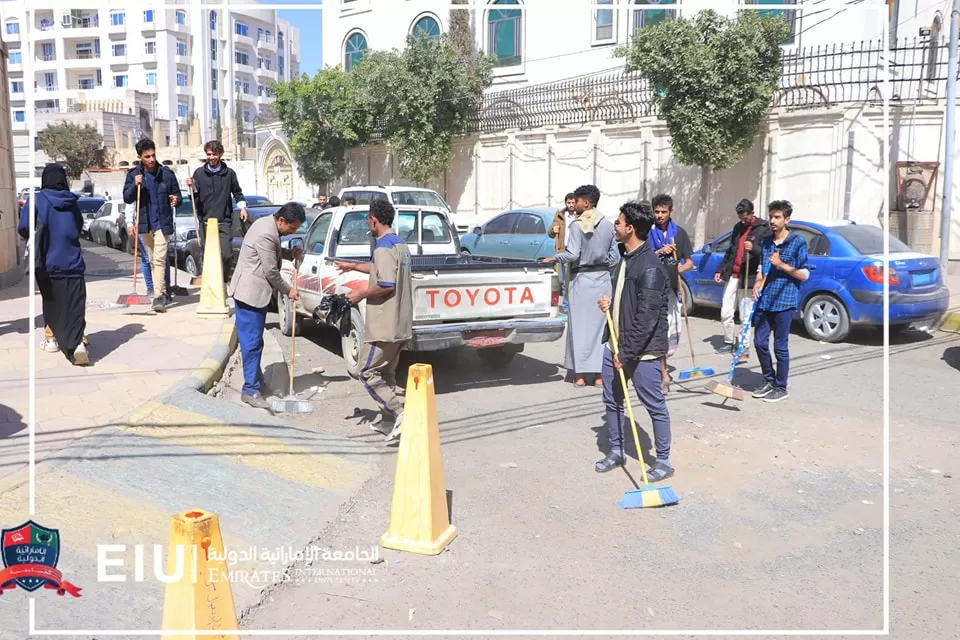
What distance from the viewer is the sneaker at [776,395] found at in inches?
307

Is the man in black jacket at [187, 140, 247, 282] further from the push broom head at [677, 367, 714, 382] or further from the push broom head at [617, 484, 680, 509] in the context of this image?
the push broom head at [617, 484, 680, 509]

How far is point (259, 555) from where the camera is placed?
4512mm

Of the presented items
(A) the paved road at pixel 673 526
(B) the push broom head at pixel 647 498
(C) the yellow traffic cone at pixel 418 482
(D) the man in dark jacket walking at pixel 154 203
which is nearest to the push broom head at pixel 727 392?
(A) the paved road at pixel 673 526

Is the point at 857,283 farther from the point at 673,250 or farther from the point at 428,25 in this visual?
the point at 428,25

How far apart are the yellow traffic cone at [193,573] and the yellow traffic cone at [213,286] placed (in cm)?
764

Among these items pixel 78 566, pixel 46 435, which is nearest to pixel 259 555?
pixel 78 566

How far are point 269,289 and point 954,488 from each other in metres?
5.31

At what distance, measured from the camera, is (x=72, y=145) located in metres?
55.2

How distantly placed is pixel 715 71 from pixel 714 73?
0.21 feet

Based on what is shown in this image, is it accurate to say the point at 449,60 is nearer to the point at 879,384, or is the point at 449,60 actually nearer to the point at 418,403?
the point at 879,384

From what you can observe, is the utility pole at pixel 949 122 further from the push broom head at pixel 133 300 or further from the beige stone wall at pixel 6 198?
the beige stone wall at pixel 6 198

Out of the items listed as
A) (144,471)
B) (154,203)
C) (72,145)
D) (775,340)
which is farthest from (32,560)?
(72,145)

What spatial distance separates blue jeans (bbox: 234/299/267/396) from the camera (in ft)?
23.1

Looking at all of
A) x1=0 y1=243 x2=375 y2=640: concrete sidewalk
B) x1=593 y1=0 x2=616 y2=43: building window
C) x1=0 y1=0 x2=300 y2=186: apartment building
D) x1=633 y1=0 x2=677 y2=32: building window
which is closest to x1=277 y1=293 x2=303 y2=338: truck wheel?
x1=0 y1=243 x2=375 y2=640: concrete sidewalk
